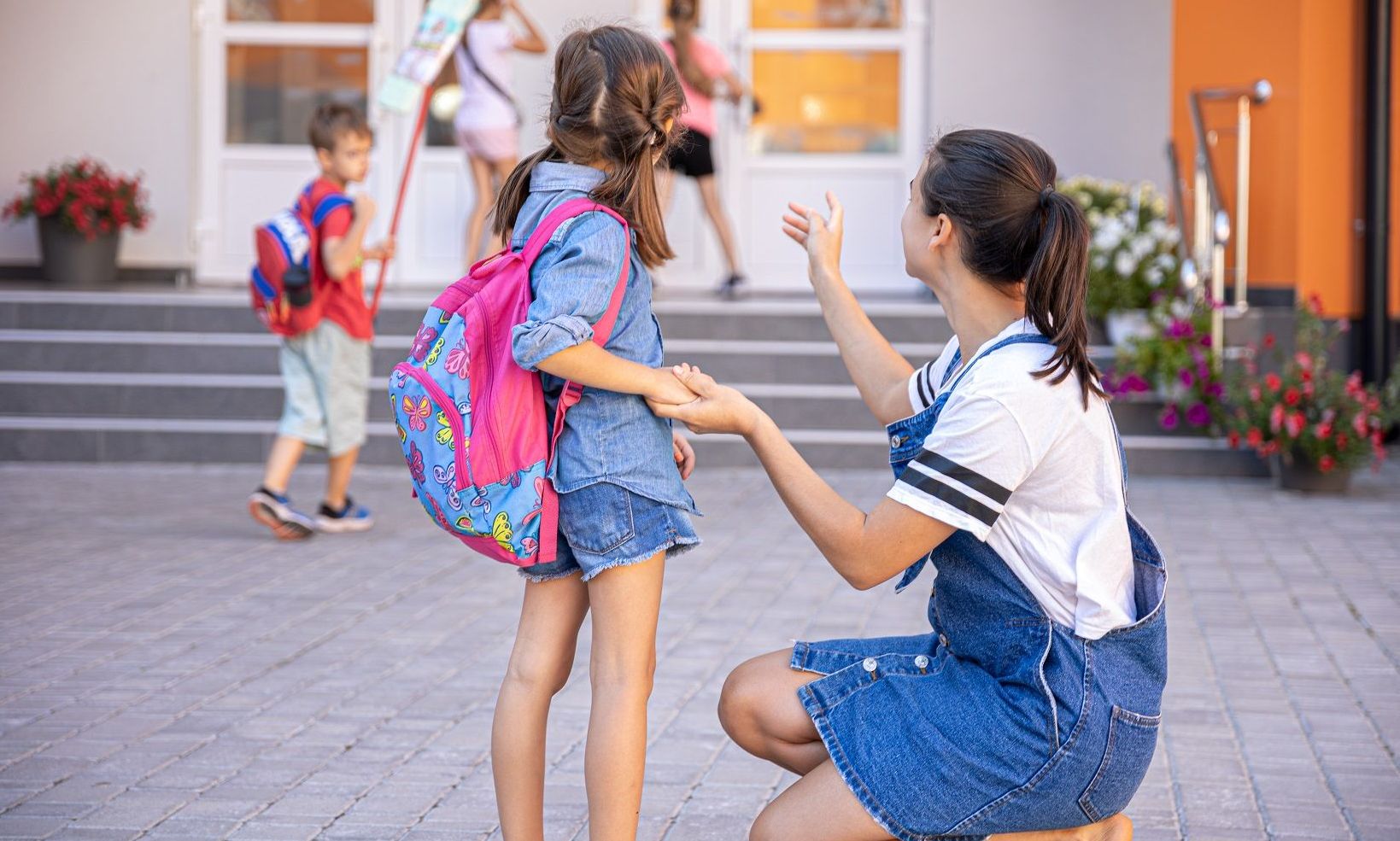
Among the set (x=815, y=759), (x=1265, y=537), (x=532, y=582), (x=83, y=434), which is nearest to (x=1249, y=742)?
(x=815, y=759)

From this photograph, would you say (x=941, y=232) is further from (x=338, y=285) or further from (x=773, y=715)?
(x=338, y=285)

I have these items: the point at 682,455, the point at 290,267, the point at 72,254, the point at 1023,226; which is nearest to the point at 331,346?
the point at 290,267

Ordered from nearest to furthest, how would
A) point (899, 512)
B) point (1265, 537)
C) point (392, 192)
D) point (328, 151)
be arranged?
point (899, 512)
point (328, 151)
point (1265, 537)
point (392, 192)

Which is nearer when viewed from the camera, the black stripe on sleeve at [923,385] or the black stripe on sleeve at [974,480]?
the black stripe on sleeve at [974,480]

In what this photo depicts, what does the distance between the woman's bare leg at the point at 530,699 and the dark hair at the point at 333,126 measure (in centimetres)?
373

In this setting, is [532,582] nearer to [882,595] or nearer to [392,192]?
[882,595]

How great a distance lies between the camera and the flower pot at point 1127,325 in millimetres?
8352

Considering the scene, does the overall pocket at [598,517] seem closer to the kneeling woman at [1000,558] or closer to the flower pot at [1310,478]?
the kneeling woman at [1000,558]

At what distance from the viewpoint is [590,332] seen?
7.89ft

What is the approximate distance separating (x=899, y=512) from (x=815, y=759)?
47cm

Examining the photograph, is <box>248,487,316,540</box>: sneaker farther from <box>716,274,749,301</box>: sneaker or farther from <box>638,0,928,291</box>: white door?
<box>638,0,928,291</box>: white door

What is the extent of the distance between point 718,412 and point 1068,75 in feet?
27.7

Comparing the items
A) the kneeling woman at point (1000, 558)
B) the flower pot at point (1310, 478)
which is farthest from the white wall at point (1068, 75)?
the kneeling woman at point (1000, 558)

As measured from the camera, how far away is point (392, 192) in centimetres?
1107
